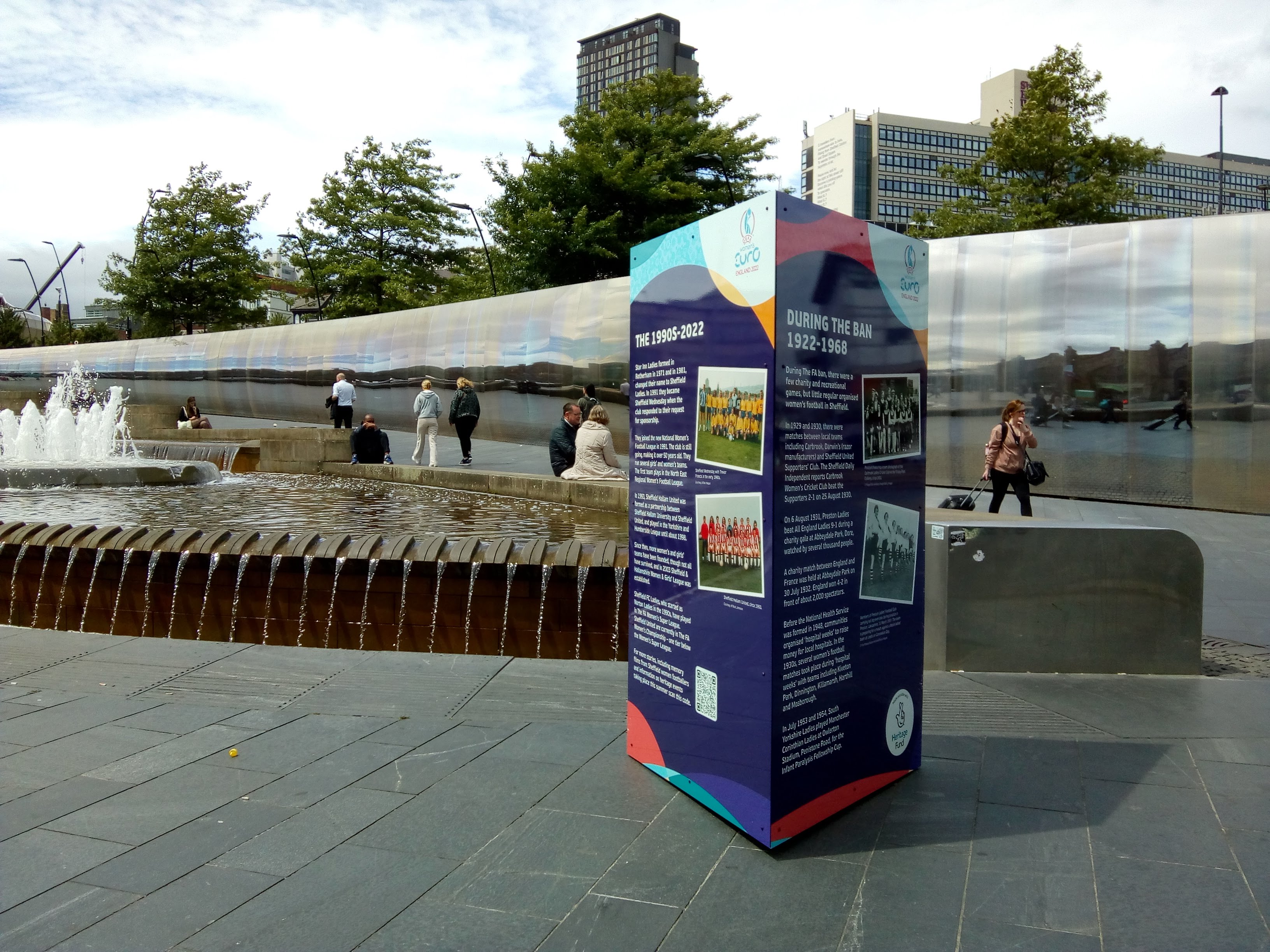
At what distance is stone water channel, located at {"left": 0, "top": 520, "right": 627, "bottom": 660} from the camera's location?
658cm

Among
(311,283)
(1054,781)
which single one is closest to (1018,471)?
(1054,781)

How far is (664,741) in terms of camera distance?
3.70 meters

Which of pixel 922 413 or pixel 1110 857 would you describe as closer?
pixel 1110 857

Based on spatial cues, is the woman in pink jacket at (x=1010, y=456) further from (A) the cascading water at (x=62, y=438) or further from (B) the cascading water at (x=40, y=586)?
(A) the cascading water at (x=62, y=438)

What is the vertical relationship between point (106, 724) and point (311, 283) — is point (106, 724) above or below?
below

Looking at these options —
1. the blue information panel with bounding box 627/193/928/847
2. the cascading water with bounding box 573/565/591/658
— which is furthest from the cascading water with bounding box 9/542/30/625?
the blue information panel with bounding box 627/193/928/847

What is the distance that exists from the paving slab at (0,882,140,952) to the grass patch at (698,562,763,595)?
6.41 ft

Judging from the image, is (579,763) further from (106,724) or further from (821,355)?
(106,724)

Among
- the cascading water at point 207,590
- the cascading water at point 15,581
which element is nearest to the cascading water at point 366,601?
the cascading water at point 207,590

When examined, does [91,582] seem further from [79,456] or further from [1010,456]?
[79,456]

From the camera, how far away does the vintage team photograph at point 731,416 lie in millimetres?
3066

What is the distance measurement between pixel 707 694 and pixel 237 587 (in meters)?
4.77

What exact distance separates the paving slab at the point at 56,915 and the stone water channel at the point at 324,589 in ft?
12.3

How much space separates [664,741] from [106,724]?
99.0 inches
